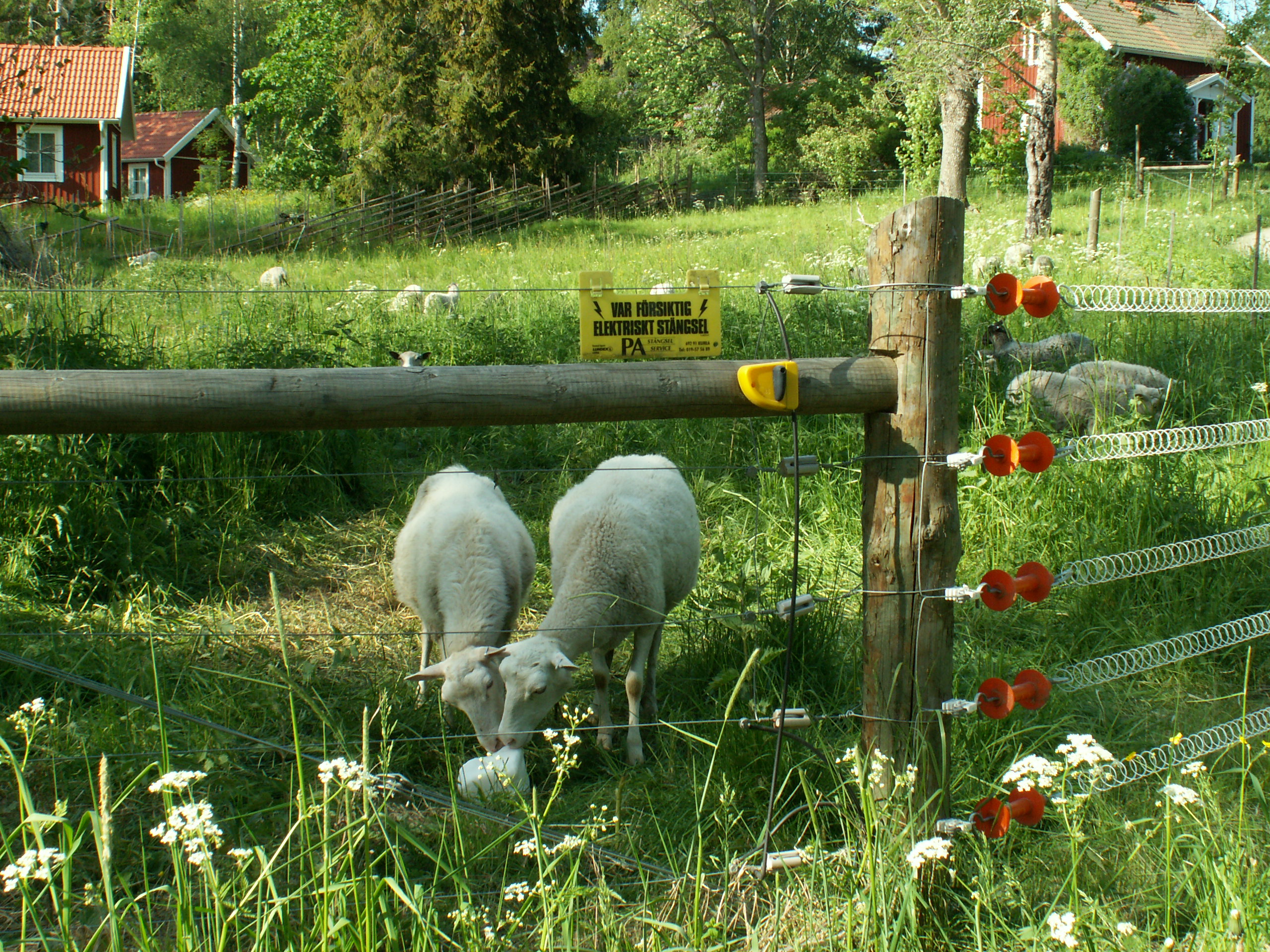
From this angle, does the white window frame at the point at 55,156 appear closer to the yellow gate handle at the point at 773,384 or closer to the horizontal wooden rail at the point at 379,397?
the horizontal wooden rail at the point at 379,397

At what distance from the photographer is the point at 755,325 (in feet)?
28.5

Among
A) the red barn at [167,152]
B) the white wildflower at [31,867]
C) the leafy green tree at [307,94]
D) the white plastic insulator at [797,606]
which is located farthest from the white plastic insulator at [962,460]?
the red barn at [167,152]

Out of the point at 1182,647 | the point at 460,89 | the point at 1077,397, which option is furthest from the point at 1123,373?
the point at 460,89

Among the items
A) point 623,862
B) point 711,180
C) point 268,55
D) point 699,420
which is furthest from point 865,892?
point 268,55

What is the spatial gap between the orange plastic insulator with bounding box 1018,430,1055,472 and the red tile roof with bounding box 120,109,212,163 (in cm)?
4602

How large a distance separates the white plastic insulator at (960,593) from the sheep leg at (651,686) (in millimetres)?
1914

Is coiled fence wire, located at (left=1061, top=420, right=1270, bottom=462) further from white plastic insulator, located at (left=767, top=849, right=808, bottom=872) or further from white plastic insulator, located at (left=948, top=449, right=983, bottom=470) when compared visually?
white plastic insulator, located at (left=767, top=849, right=808, bottom=872)

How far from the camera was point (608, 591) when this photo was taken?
13.9 ft

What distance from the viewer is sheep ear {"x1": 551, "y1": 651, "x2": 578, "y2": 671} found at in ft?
12.2

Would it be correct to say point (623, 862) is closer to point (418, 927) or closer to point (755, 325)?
point (418, 927)

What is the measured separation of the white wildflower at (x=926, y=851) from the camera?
2188mm

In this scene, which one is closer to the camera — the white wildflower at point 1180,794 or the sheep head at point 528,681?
the white wildflower at point 1180,794

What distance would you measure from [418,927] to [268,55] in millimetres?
57047

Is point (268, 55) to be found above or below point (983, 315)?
above
